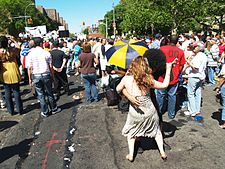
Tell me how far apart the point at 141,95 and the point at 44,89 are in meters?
3.35

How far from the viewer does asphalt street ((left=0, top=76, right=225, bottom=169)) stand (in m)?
3.87

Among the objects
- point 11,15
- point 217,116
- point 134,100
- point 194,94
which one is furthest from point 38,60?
point 11,15

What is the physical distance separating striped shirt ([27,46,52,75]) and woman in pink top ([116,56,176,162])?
2.78 meters

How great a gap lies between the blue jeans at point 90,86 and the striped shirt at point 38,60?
4.67ft

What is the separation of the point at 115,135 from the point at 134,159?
0.97m

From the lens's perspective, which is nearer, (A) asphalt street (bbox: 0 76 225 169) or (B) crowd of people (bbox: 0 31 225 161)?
(B) crowd of people (bbox: 0 31 225 161)

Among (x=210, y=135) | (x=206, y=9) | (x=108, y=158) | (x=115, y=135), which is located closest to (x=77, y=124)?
(x=115, y=135)

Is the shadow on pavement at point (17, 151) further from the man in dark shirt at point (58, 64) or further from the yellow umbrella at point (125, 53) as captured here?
the man in dark shirt at point (58, 64)

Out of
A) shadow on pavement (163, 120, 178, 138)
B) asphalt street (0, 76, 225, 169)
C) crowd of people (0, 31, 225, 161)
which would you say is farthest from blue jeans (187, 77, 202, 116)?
shadow on pavement (163, 120, 178, 138)

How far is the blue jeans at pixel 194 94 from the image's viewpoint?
17.7 feet

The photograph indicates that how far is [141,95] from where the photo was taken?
3.51 meters

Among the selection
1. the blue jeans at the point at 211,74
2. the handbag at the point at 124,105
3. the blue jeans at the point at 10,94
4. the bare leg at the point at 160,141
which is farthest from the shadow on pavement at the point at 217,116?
the blue jeans at the point at 10,94

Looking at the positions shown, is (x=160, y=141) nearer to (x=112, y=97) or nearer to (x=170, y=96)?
(x=170, y=96)

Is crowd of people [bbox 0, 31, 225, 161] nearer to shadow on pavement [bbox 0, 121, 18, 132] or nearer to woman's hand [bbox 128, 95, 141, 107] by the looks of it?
woman's hand [bbox 128, 95, 141, 107]
